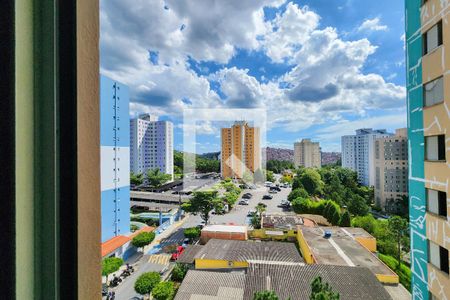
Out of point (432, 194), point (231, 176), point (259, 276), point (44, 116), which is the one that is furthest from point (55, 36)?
point (231, 176)

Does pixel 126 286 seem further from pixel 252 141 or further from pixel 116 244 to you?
pixel 252 141

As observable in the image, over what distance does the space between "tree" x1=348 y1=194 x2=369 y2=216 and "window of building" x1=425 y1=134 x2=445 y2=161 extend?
244 inches

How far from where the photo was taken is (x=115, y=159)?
3.99 m

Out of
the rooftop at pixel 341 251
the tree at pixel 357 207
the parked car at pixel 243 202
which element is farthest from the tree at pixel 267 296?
the parked car at pixel 243 202

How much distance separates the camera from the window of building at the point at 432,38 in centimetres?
105

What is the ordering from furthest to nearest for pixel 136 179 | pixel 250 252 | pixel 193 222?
pixel 136 179
pixel 193 222
pixel 250 252

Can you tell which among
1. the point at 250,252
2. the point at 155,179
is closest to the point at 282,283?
the point at 250,252

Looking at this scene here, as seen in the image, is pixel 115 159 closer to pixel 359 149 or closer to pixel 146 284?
pixel 146 284

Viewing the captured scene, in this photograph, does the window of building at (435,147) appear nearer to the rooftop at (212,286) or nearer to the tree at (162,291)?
the rooftop at (212,286)

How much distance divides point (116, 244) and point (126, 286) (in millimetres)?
755

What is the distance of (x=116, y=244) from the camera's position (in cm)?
382

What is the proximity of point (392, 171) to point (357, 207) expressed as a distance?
2.50 meters

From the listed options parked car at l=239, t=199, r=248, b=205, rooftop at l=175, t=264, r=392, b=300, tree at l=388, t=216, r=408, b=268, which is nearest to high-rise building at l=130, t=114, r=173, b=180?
parked car at l=239, t=199, r=248, b=205

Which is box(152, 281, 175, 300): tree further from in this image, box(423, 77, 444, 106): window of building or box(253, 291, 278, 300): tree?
box(423, 77, 444, 106): window of building
